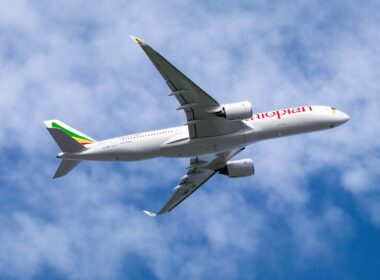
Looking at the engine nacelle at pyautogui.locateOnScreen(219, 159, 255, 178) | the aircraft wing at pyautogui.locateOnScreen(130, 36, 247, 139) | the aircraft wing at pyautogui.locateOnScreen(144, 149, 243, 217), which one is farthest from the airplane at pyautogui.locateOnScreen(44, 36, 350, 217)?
the engine nacelle at pyautogui.locateOnScreen(219, 159, 255, 178)

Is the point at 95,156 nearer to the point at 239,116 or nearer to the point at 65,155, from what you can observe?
the point at 65,155

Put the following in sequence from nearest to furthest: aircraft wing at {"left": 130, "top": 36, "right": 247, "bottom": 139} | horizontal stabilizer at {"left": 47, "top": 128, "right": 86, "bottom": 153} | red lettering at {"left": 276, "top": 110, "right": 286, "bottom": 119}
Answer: aircraft wing at {"left": 130, "top": 36, "right": 247, "bottom": 139} → horizontal stabilizer at {"left": 47, "top": 128, "right": 86, "bottom": 153} → red lettering at {"left": 276, "top": 110, "right": 286, "bottom": 119}

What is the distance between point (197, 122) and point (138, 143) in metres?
5.53

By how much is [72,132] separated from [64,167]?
4.29 metres

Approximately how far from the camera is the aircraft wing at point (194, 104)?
54.8 meters

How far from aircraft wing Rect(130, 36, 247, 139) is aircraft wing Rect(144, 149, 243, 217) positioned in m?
8.20

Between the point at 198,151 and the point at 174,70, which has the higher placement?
the point at 174,70

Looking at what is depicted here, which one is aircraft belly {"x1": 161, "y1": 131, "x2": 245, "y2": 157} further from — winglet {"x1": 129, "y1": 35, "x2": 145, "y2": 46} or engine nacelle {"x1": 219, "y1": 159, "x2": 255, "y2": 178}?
winglet {"x1": 129, "y1": 35, "x2": 145, "y2": 46}

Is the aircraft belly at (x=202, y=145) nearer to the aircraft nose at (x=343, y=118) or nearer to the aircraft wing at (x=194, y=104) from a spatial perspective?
the aircraft wing at (x=194, y=104)

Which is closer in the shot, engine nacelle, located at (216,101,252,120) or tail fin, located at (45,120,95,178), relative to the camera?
engine nacelle, located at (216,101,252,120)

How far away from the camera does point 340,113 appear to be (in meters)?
64.9

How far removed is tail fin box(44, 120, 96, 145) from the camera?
211ft

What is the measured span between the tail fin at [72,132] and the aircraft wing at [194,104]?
9644mm

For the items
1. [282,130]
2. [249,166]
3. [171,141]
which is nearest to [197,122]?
[171,141]
